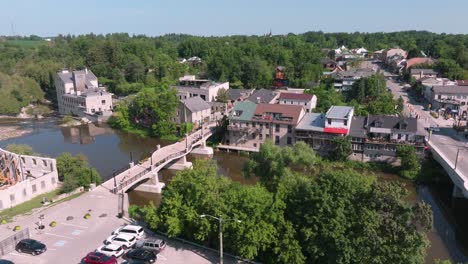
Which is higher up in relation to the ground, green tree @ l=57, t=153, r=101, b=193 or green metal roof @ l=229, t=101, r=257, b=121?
green metal roof @ l=229, t=101, r=257, b=121

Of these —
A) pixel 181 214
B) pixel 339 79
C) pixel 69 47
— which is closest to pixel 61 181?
pixel 181 214

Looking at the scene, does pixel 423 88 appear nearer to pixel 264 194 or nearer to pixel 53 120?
pixel 264 194

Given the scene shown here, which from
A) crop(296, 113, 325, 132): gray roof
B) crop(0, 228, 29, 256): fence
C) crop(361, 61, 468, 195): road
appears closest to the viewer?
crop(0, 228, 29, 256): fence

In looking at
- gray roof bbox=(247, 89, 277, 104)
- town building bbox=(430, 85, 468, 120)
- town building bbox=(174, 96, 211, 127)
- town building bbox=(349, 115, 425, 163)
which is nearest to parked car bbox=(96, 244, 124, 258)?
town building bbox=(349, 115, 425, 163)

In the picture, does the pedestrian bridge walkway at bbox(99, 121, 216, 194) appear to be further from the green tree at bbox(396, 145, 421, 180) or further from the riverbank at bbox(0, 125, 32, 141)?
Result: the riverbank at bbox(0, 125, 32, 141)

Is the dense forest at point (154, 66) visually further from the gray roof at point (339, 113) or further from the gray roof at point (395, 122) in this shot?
the gray roof at point (395, 122)

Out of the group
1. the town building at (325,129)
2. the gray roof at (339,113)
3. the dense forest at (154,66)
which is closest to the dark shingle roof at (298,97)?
the town building at (325,129)

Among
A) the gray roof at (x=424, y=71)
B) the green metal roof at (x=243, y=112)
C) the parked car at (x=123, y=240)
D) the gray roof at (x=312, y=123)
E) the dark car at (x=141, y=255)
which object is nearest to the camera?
the dark car at (x=141, y=255)

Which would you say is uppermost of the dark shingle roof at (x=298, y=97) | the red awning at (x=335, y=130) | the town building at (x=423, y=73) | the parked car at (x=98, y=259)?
the town building at (x=423, y=73)
